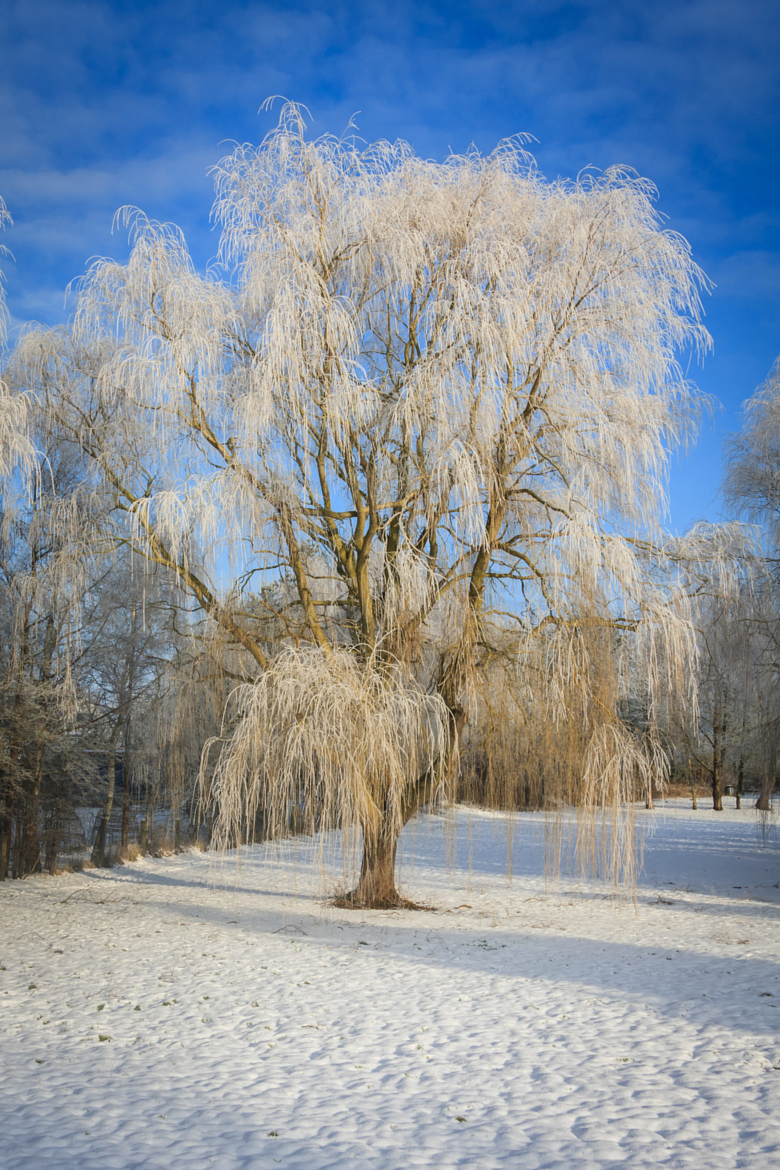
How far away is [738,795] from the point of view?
28203 mm

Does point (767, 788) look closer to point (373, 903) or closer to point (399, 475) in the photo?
point (373, 903)

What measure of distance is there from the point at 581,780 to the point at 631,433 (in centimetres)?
303

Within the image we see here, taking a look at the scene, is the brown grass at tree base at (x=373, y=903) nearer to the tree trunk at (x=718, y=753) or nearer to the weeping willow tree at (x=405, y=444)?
the weeping willow tree at (x=405, y=444)

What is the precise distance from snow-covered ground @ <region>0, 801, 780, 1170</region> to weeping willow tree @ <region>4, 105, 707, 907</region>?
1.21 meters

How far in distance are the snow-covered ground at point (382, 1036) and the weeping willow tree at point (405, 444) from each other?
1208 mm

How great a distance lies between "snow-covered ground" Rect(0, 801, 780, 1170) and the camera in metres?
3.09

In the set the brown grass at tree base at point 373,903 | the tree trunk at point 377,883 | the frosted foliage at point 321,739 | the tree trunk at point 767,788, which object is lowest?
the brown grass at tree base at point 373,903

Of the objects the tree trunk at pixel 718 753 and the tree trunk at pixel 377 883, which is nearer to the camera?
the tree trunk at pixel 377 883

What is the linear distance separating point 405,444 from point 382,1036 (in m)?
4.70

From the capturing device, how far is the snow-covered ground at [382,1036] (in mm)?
3088

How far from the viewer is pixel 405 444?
717 cm

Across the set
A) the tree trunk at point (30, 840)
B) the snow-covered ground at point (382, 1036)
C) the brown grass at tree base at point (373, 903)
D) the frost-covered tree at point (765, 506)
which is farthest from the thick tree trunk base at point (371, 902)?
the frost-covered tree at point (765, 506)

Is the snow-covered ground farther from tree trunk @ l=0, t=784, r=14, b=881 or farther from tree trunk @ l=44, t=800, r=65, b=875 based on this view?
tree trunk @ l=44, t=800, r=65, b=875

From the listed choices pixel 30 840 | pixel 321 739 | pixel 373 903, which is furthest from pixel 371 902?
pixel 30 840
